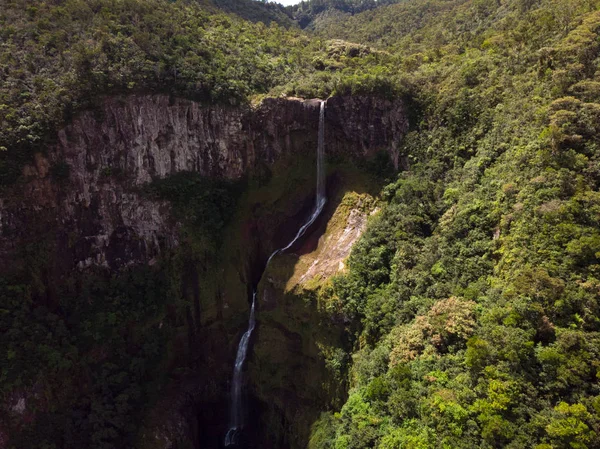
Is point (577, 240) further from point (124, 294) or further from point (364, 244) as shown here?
point (124, 294)

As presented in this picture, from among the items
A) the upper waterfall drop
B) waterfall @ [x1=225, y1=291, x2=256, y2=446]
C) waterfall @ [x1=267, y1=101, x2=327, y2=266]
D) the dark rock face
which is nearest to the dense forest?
the dark rock face

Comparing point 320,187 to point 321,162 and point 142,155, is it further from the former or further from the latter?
point 142,155

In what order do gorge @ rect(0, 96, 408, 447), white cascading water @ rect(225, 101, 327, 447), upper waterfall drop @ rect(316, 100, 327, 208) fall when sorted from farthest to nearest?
upper waterfall drop @ rect(316, 100, 327, 208) < white cascading water @ rect(225, 101, 327, 447) < gorge @ rect(0, 96, 408, 447)

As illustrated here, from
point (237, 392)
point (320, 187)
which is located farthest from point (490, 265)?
point (237, 392)

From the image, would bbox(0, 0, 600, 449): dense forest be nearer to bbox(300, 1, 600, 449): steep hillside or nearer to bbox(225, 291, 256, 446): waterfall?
bbox(300, 1, 600, 449): steep hillside

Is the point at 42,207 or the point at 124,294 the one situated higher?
the point at 42,207

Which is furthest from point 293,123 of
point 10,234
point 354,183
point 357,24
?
point 357,24
